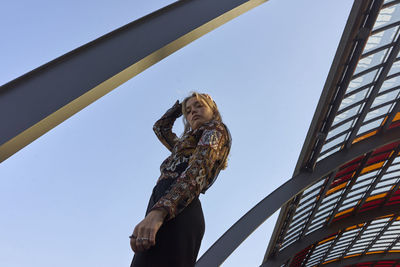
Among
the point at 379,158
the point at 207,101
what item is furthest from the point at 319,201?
the point at 207,101

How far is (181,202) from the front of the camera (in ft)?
5.96

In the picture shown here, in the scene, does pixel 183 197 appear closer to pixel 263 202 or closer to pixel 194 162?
pixel 194 162

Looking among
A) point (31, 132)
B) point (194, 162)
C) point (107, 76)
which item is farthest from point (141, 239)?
point (107, 76)

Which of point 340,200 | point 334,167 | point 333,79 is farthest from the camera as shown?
point 340,200

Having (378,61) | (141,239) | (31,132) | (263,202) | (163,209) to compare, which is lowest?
(141,239)

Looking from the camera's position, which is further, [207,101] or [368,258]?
[368,258]

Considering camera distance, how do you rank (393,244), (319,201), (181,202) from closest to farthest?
(181,202)
(319,201)
(393,244)

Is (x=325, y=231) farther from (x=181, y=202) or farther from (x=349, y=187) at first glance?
Answer: (x=181, y=202)

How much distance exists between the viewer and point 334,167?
14.7 m

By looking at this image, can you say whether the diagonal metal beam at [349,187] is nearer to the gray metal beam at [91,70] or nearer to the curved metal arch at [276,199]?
the curved metal arch at [276,199]

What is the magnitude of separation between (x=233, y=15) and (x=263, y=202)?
10.9 metres

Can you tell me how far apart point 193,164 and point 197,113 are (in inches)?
20.7

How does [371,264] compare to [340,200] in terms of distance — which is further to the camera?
[371,264]

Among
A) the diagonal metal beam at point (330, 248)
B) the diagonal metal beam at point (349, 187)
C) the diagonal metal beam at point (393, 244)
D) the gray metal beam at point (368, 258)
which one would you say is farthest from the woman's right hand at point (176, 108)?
the gray metal beam at point (368, 258)
